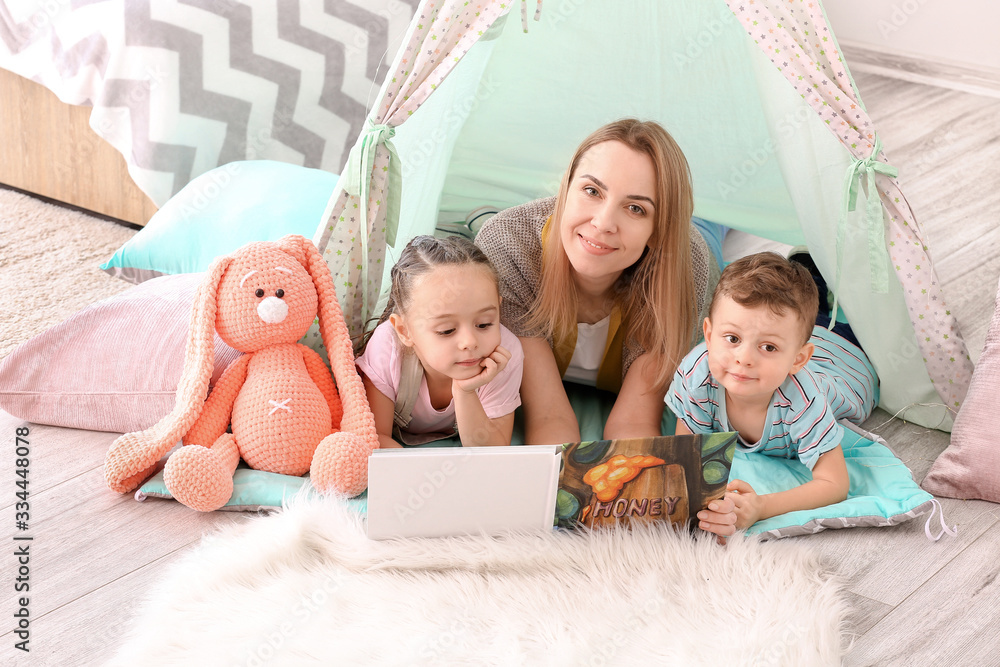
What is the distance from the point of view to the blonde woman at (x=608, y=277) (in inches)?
58.0

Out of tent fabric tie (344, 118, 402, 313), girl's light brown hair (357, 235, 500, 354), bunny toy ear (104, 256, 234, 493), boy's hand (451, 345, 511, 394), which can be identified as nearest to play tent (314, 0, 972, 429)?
tent fabric tie (344, 118, 402, 313)

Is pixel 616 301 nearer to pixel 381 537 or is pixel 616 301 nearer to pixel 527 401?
pixel 527 401

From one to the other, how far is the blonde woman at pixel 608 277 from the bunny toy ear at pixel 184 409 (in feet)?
1.68

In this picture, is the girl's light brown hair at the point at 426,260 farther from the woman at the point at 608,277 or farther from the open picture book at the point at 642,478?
the open picture book at the point at 642,478

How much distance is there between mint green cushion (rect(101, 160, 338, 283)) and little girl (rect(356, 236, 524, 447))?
447mm

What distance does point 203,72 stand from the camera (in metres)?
2.27

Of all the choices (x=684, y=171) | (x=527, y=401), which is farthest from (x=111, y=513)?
(x=684, y=171)

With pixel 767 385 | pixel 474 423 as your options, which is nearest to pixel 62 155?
pixel 474 423

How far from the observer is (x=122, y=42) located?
221 centimetres

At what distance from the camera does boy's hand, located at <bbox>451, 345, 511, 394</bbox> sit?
141 centimetres

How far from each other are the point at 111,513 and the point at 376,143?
29.8 inches

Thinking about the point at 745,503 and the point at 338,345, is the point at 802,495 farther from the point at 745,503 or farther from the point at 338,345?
the point at 338,345

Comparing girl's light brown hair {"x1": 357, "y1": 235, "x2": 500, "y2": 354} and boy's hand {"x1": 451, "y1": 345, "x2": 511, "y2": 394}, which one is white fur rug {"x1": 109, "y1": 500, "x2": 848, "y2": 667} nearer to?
boy's hand {"x1": 451, "y1": 345, "x2": 511, "y2": 394}

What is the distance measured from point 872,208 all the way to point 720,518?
2.14 ft
